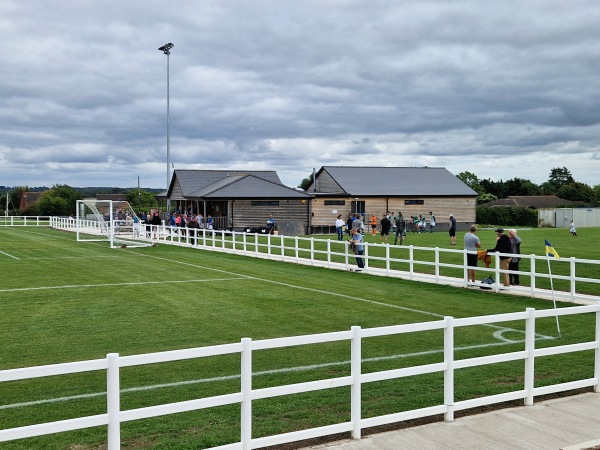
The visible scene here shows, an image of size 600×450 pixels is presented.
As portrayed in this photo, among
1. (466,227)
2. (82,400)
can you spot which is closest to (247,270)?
(82,400)

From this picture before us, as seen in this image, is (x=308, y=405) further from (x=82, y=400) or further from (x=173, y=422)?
(x=82, y=400)

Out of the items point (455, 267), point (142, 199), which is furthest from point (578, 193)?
point (455, 267)

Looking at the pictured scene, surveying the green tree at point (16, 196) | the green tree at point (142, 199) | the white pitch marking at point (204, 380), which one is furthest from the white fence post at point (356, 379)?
the green tree at point (16, 196)

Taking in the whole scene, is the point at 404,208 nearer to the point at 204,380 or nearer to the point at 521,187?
the point at 204,380

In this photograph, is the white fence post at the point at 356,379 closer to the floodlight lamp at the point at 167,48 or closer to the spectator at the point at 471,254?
the spectator at the point at 471,254

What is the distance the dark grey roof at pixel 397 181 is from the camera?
213 ft

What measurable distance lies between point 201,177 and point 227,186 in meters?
6.52

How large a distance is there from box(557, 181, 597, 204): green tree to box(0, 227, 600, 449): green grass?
385ft

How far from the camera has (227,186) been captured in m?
57.1

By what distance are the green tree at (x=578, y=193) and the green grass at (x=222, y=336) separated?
385 ft

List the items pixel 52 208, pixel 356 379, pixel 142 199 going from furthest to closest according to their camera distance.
→ pixel 142 199 < pixel 52 208 < pixel 356 379

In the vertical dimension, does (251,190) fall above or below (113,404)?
above

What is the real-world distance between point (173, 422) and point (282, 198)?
164 feet

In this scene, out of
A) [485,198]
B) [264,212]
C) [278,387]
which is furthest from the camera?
[485,198]
